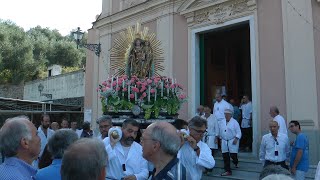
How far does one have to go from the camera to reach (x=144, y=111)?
23.1 ft

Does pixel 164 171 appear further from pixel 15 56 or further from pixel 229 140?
pixel 15 56

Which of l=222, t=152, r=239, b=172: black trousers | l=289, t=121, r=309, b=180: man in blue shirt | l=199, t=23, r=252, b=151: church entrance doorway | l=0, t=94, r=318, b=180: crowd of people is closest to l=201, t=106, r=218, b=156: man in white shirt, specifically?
l=222, t=152, r=239, b=172: black trousers

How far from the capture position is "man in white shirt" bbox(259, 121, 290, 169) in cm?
673

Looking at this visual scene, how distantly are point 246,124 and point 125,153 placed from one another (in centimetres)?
673

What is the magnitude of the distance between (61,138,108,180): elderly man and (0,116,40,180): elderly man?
2.82 feet

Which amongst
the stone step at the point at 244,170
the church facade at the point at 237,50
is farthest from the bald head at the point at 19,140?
the church facade at the point at 237,50

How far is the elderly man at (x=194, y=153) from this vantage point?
Result: 12.8ft

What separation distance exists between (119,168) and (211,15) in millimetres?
8305

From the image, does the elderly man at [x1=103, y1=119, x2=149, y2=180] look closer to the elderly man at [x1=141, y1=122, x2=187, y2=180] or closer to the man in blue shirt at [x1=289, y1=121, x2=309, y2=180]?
the elderly man at [x1=141, y1=122, x2=187, y2=180]

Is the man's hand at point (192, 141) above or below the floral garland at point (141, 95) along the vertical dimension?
below

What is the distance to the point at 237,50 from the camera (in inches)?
643

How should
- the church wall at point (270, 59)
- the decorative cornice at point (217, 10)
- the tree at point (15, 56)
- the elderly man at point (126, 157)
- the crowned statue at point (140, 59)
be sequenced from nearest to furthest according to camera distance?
1. the elderly man at point (126, 157)
2. the crowned statue at point (140, 59)
3. the church wall at point (270, 59)
4. the decorative cornice at point (217, 10)
5. the tree at point (15, 56)

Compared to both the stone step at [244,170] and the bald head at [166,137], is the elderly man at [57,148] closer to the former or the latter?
the bald head at [166,137]

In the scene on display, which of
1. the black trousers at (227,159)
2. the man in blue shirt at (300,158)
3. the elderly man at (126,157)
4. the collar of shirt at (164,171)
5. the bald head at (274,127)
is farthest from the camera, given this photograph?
the black trousers at (227,159)
